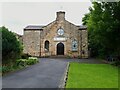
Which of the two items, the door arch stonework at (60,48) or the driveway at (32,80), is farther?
the door arch stonework at (60,48)

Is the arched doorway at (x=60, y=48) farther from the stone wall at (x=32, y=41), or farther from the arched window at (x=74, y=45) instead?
the stone wall at (x=32, y=41)

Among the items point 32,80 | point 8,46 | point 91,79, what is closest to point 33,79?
point 32,80

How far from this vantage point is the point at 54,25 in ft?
183

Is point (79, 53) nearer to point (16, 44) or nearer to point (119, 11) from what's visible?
point (119, 11)

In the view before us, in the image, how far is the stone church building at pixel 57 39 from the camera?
54938 millimetres

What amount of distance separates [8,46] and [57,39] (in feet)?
103

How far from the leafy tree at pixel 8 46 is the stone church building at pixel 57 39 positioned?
2843 cm

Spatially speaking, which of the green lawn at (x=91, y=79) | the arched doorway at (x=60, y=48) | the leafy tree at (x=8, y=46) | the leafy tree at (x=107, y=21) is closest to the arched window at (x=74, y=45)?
the arched doorway at (x=60, y=48)

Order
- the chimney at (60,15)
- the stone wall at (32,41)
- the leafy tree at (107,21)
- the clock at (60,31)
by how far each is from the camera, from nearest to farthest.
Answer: the leafy tree at (107,21), the stone wall at (32,41), the clock at (60,31), the chimney at (60,15)

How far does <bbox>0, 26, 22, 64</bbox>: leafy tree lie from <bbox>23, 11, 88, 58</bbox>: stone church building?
28.4 metres

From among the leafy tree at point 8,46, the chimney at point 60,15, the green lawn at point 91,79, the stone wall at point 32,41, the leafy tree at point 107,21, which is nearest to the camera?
the green lawn at point 91,79

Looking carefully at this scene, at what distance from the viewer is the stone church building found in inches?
2163

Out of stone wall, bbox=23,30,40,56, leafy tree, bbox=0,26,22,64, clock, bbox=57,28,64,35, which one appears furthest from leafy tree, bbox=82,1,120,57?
stone wall, bbox=23,30,40,56

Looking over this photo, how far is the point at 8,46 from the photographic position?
24.4 metres
